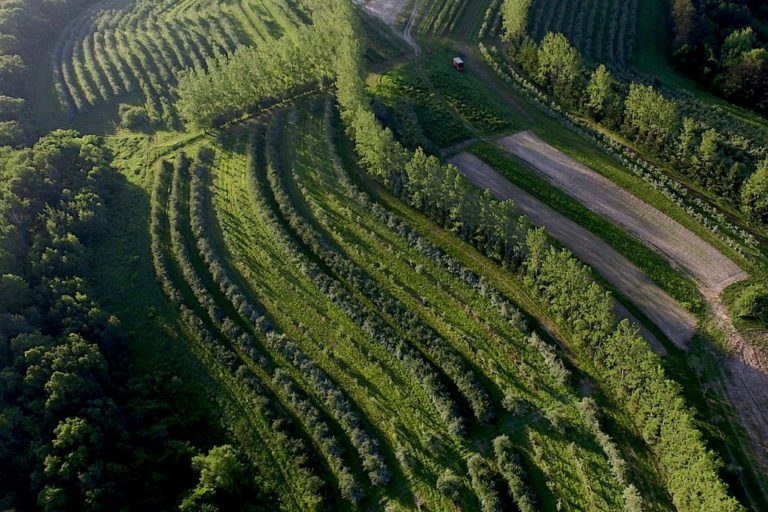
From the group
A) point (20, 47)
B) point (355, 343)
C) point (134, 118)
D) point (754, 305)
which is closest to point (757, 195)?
point (754, 305)

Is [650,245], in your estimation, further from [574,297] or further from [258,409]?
[258,409]

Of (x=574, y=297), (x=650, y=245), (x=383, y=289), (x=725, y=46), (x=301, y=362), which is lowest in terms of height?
(x=301, y=362)

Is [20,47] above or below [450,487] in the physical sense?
above

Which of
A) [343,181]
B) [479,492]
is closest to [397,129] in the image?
[343,181]

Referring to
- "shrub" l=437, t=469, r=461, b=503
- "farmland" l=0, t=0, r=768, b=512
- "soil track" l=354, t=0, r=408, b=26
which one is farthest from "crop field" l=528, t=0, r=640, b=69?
"shrub" l=437, t=469, r=461, b=503

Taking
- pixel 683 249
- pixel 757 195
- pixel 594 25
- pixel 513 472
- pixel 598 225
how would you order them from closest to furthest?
pixel 513 472
pixel 683 249
pixel 757 195
pixel 598 225
pixel 594 25

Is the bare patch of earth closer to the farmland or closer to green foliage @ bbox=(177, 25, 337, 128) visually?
the farmland
